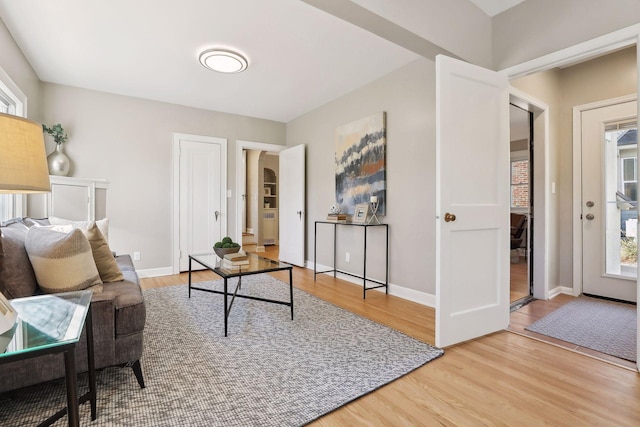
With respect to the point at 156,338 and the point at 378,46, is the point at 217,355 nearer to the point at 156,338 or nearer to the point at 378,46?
the point at 156,338

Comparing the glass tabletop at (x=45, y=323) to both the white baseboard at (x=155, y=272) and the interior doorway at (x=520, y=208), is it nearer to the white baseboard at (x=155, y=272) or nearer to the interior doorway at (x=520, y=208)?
the white baseboard at (x=155, y=272)

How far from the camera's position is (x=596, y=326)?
257cm

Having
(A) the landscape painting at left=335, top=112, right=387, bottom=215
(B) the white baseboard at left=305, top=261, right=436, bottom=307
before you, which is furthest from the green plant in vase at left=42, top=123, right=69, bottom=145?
(B) the white baseboard at left=305, top=261, right=436, bottom=307

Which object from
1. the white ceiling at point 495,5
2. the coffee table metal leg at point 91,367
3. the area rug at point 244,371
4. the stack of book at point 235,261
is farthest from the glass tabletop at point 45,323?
the white ceiling at point 495,5

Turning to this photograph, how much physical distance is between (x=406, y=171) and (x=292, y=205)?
7.63 ft

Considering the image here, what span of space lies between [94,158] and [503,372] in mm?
4802

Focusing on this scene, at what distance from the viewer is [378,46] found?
291 centimetres

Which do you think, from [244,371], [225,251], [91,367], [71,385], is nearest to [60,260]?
[91,367]

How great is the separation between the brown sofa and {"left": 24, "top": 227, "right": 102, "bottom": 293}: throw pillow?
0.18ft

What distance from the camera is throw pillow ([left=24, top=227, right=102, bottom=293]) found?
152 centimetres

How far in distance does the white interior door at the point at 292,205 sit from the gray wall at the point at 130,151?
1.34m

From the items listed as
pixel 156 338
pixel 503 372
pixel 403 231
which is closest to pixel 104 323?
pixel 156 338

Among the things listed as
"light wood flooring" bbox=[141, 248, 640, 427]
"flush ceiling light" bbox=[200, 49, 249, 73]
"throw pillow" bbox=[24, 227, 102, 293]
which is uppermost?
"flush ceiling light" bbox=[200, 49, 249, 73]

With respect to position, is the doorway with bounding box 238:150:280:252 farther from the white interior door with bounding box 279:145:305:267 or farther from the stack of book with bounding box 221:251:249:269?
the stack of book with bounding box 221:251:249:269
